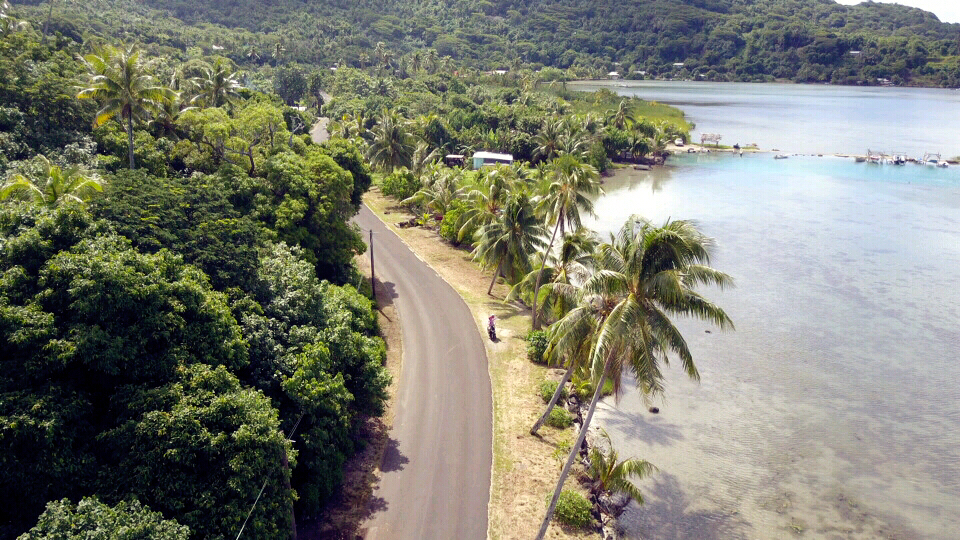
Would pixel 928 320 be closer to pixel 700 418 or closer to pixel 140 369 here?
pixel 700 418

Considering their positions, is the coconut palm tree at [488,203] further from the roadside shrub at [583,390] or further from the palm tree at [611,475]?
the palm tree at [611,475]

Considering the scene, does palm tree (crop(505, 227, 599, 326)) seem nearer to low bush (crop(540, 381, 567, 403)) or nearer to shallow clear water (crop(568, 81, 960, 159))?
low bush (crop(540, 381, 567, 403))

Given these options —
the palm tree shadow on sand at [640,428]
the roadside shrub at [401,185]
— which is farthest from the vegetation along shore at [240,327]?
the roadside shrub at [401,185]

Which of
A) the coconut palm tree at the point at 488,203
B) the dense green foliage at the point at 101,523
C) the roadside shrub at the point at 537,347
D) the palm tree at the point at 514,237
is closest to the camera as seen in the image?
the dense green foliage at the point at 101,523

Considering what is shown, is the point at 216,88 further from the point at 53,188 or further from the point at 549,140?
the point at 549,140

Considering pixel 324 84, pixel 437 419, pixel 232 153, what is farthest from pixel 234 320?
pixel 324 84

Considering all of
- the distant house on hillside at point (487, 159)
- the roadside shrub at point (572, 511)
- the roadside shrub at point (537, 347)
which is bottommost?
the roadside shrub at point (572, 511)
